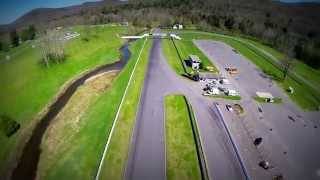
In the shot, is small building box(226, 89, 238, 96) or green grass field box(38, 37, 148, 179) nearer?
green grass field box(38, 37, 148, 179)

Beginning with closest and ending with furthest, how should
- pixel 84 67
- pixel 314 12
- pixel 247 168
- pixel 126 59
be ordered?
pixel 247 168
pixel 84 67
pixel 126 59
pixel 314 12

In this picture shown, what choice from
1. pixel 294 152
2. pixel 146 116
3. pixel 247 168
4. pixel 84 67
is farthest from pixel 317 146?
pixel 84 67

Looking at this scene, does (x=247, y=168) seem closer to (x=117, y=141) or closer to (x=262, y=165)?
(x=262, y=165)

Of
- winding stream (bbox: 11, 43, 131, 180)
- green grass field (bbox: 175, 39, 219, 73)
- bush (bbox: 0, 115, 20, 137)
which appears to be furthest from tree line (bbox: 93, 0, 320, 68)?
bush (bbox: 0, 115, 20, 137)

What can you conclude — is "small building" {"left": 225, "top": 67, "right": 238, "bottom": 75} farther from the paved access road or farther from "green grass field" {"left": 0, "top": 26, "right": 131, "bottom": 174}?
"green grass field" {"left": 0, "top": 26, "right": 131, "bottom": 174}

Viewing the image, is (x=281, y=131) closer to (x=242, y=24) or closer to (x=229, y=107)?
(x=229, y=107)

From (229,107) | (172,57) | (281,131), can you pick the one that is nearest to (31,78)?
(172,57)
